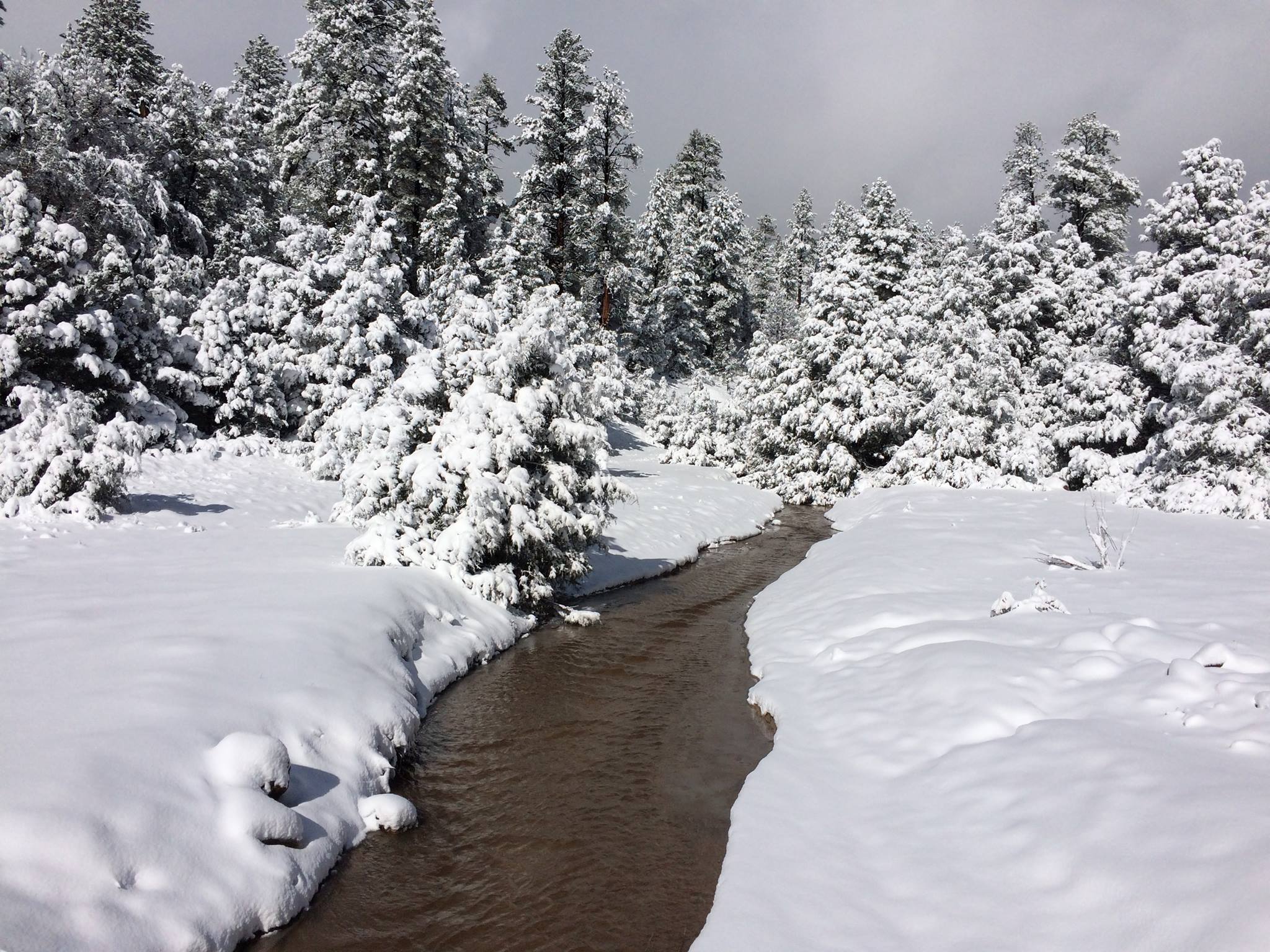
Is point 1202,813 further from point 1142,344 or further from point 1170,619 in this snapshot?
point 1142,344

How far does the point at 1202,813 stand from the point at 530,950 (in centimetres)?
471

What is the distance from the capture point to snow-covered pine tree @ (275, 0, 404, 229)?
26.9 meters

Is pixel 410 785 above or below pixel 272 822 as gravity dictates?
below

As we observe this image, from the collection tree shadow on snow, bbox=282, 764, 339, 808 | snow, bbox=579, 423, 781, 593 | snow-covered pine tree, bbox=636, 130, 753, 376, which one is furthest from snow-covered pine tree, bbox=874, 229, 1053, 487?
tree shadow on snow, bbox=282, 764, 339, 808

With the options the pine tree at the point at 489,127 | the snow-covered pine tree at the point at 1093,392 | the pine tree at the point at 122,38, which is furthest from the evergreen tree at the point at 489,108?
the snow-covered pine tree at the point at 1093,392

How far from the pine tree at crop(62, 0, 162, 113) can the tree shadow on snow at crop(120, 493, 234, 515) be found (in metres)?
26.3

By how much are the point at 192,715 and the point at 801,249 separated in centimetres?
7156

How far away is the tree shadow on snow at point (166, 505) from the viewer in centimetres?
1441

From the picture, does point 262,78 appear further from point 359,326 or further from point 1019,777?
point 1019,777

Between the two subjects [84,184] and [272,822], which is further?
[84,184]

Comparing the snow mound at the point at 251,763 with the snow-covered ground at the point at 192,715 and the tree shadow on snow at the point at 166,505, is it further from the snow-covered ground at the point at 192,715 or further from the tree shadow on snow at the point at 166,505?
the tree shadow on snow at the point at 166,505

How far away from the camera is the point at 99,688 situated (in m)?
5.89

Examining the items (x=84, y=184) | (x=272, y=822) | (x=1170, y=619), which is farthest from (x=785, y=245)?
(x=272, y=822)

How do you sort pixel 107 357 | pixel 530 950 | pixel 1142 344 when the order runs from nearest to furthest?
pixel 530 950
pixel 107 357
pixel 1142 344
